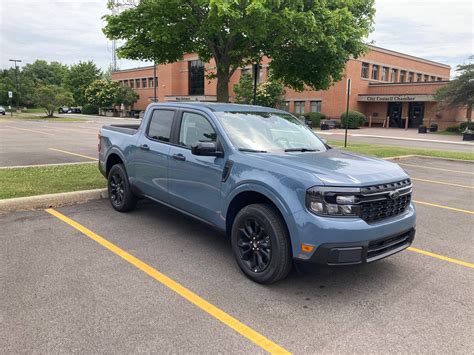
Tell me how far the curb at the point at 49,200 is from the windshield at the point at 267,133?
11.4ft

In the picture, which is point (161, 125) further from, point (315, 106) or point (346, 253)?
point (315, 106)

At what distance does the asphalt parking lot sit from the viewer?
305 centimetres

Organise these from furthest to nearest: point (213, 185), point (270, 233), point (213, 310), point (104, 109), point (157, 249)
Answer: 1. point (104, 109)
2. point (157, 249)
3. point (213, 185)
4. point (270, 233)
5. point (213, 310)

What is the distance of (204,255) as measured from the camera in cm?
476

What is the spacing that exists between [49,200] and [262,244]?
14.2 feet

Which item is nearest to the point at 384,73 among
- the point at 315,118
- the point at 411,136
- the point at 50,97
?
the point at 315,118

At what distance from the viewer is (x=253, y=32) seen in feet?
35.5

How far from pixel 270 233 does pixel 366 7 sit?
12269mm

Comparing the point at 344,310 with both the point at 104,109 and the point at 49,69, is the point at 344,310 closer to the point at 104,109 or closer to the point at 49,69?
the point at 104,109

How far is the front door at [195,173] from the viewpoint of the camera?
4.53 m

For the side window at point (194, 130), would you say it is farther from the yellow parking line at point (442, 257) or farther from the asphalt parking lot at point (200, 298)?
the yellow parking line at point (442, 257)

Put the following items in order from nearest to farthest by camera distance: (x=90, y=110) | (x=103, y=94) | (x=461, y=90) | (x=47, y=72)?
(x=461, y=90)
(x=103, y=94)
(x=90, y=110)
(x=47, y=72)

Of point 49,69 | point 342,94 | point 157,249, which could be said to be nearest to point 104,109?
point 342,94

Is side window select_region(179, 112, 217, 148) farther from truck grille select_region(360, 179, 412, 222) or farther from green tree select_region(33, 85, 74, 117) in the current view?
green tree select_region(33, 85, 74, 117)
